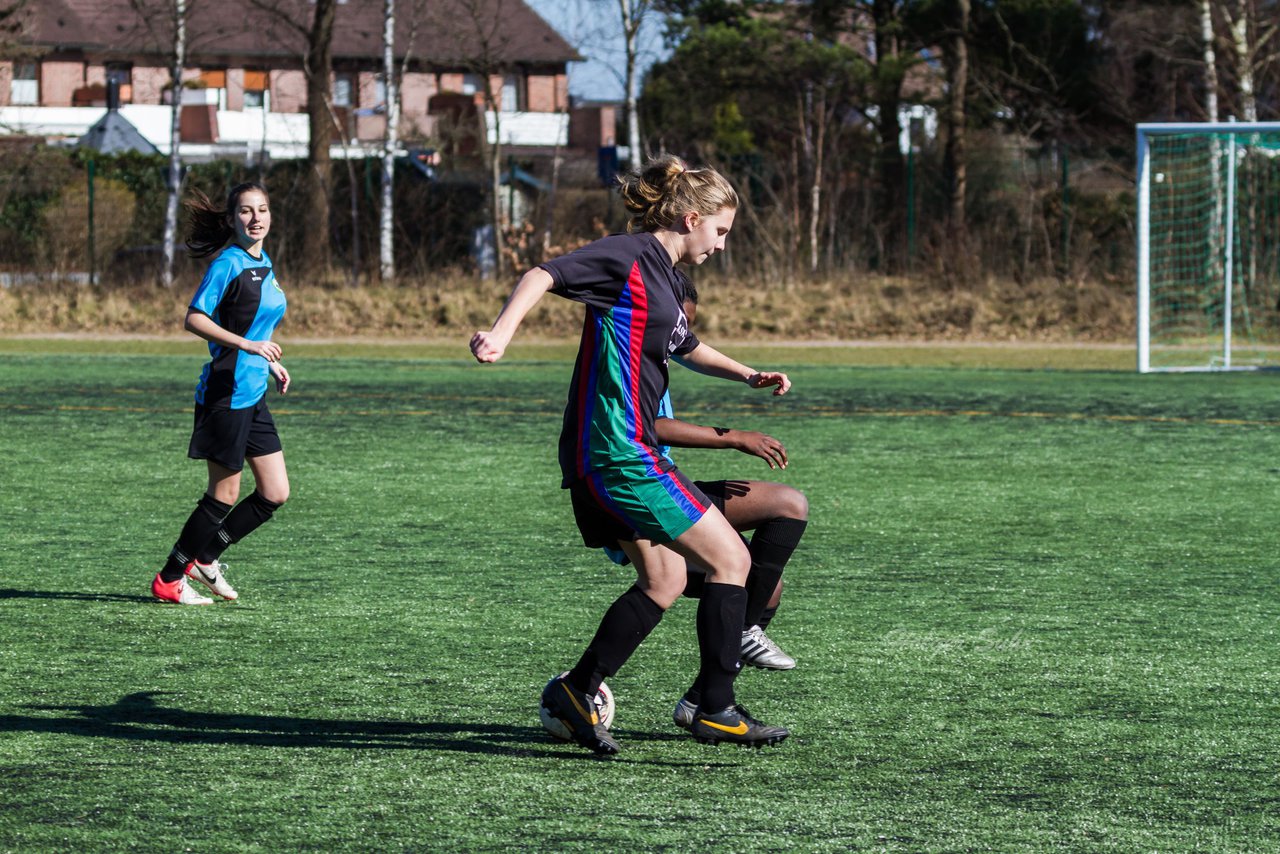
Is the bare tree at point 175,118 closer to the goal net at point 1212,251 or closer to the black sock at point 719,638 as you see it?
the goal net at point 1212,251

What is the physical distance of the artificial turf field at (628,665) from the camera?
4203 millimetres

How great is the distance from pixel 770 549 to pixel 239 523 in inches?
107

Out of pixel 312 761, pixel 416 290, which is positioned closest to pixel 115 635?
pixel 312 761

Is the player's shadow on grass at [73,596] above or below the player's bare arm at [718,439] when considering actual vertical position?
below

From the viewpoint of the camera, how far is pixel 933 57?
117ft

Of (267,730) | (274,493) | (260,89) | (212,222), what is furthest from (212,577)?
(260,89)

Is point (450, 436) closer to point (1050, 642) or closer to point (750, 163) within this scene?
point (1050, 642)

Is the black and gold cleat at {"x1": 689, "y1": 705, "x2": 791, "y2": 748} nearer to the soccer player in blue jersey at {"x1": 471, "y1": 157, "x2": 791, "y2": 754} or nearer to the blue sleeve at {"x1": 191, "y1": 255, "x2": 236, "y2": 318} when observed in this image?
the soccer player in blue jersey at {"x1": 471, "y1": 157, "x2": 791, "y2": 754}

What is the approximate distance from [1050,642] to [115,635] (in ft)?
11.1

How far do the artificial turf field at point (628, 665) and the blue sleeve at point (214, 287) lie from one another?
119 centimetres

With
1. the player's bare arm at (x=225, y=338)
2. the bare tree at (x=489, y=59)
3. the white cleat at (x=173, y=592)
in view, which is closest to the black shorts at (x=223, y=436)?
the player's bare arm at (x=225, y=338)

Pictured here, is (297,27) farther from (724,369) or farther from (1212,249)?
(724,369)

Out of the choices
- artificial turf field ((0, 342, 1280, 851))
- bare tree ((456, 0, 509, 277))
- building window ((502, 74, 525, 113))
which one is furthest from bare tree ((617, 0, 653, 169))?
building window ((502, 74, 525, 113))

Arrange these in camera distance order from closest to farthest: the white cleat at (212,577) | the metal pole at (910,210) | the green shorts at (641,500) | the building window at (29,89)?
the green shorts at (641,500) → the white cleat at (212,577) → the metal pole at (910,210) → the building window at (29,89)
